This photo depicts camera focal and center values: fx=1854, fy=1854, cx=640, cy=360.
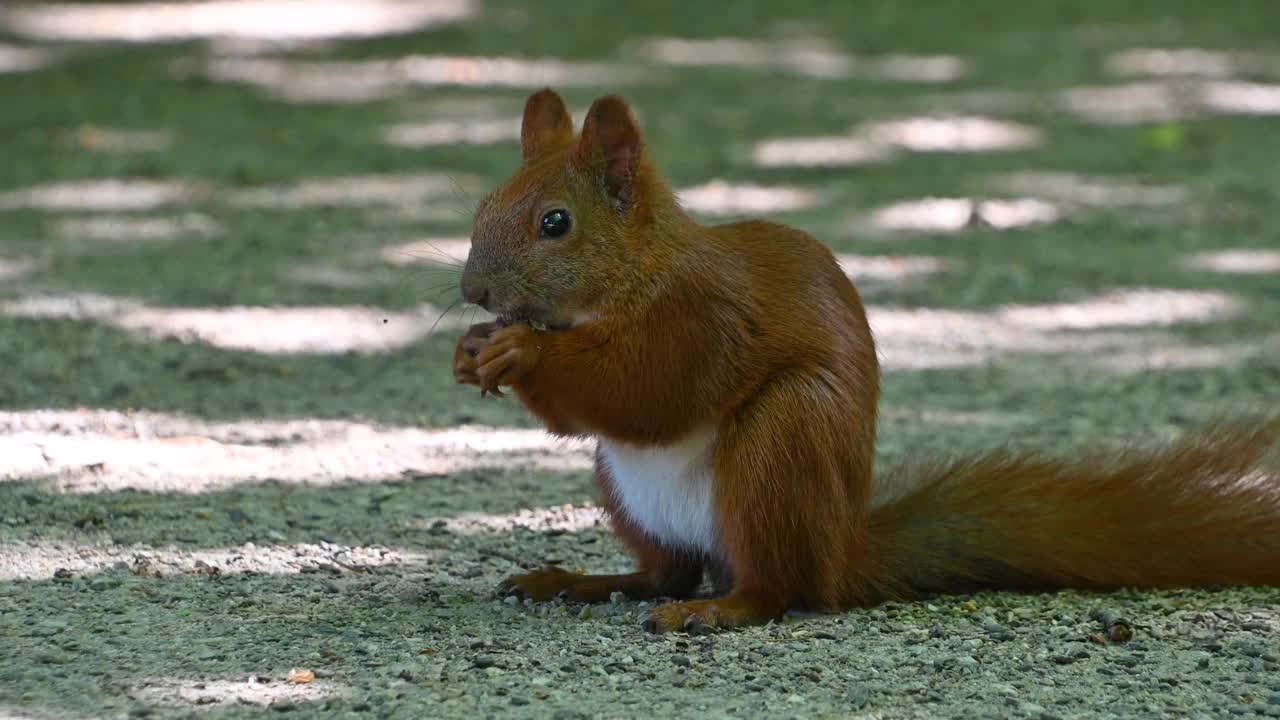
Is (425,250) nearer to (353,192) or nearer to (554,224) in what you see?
(353,192)

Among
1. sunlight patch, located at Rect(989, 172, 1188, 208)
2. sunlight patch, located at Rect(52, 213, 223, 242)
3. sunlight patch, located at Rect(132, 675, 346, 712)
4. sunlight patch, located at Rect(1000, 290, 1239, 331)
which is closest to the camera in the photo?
sunlight patch, located at Rect(132, 675, 346, 712)

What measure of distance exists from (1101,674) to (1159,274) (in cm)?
331

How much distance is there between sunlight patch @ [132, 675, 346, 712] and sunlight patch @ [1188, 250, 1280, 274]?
13.3 feet

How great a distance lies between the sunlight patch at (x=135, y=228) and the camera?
19.9 ft

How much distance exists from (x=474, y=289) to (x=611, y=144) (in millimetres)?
338

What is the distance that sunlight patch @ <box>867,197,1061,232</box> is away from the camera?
251 inches

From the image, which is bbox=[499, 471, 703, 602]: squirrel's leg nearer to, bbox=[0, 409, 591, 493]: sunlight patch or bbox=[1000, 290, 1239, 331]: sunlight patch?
bbox=[0, 409, 591, 493]: sunlight patch

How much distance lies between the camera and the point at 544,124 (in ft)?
10.6

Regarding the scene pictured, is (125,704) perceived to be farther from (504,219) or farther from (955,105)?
(955,105)

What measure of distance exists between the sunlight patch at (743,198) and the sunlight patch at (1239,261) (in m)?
1.33

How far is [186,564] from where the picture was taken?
3316mm

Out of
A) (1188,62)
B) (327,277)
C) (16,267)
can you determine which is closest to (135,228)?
(16,267)

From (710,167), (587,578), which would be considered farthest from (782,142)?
(587,578)

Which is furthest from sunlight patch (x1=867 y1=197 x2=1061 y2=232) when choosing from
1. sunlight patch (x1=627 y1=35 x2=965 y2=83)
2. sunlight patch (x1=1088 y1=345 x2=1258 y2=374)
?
sunlight patch (x1=627 y1=35 x2=965 y2=83)
